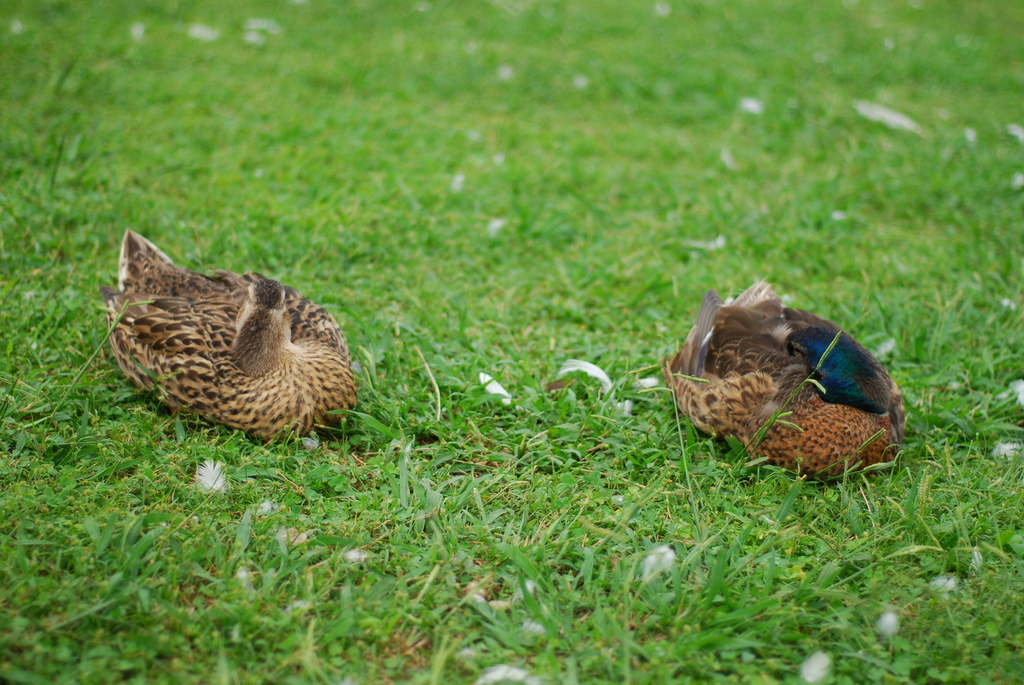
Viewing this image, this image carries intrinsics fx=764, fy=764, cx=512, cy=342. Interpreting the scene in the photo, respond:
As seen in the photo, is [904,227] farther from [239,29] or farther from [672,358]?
[239,29]

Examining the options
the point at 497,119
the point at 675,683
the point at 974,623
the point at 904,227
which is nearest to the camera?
the point at 675,683

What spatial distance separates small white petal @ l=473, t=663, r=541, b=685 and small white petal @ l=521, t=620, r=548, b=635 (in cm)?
16

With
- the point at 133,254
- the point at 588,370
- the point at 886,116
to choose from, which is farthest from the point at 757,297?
the point at 886,116

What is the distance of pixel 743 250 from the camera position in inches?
196

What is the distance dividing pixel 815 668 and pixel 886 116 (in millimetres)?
5501

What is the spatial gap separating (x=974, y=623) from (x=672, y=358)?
5.57 feet

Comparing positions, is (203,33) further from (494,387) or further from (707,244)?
(494,387)

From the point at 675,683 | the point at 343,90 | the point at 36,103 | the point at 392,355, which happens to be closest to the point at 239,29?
the point at 343,90

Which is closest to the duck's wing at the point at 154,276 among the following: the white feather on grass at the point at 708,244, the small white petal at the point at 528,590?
the small white petal at the point at 528,590

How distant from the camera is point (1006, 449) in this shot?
136 inches

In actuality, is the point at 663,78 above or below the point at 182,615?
above

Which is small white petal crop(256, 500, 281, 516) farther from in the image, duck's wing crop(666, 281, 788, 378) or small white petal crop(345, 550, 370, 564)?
duck's wing crop(666, 281, 788, 378)

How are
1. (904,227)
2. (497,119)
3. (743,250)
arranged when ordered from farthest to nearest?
(497,119) → (904,227) → (743,250)

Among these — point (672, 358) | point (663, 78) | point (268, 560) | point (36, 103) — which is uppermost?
point (663, 78)
